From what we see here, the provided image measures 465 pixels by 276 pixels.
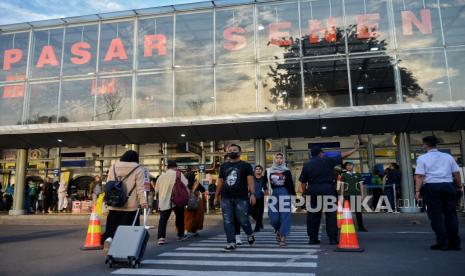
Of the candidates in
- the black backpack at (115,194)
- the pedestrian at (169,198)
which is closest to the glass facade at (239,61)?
the pedestrian at (169,198)

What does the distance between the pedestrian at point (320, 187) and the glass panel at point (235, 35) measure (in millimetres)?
10076

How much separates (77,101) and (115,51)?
2.81 meters

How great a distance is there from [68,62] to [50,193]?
6.21m

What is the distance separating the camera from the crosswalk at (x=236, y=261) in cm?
545

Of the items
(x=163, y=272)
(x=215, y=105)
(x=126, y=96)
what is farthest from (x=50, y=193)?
(x=163, y=272)

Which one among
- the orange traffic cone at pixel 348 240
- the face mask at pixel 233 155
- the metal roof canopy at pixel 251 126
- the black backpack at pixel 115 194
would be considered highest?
the metal roof canopy at pixel 251 126

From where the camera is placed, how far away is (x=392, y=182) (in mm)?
16031

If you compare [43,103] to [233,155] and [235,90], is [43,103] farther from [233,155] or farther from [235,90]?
[233,155]

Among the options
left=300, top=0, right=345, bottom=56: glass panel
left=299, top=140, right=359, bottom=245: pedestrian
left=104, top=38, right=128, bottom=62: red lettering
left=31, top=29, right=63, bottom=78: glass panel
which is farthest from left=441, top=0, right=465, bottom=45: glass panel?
left=31, top=29, right=63, bottom=78: glass panel

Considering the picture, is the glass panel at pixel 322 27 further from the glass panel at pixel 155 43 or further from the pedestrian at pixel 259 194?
the pedestrian at pixel 259 194

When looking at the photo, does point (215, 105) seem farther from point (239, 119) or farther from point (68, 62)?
point (68, 62)

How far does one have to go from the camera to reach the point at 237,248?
755cm

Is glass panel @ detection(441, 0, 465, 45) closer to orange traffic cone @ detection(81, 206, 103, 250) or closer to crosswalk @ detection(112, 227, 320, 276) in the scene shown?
crosswalk @ detection(112, 227, 320, 276)

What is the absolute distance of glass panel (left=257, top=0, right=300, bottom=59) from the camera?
17.3m
